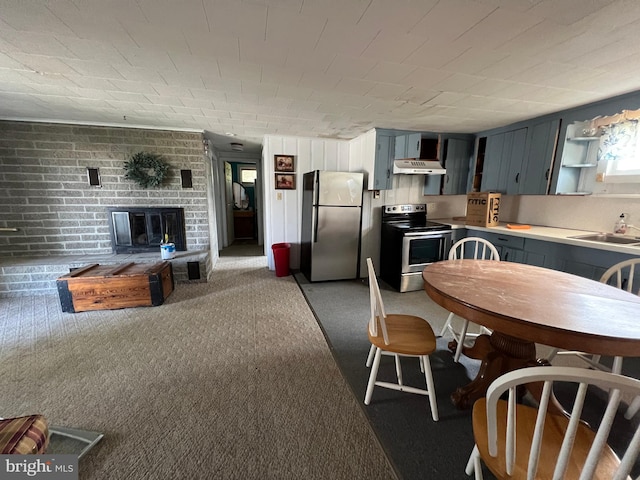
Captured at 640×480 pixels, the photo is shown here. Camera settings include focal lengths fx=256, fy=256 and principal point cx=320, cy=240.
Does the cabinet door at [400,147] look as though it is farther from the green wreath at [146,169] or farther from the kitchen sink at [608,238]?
the green wreath at [146,169]

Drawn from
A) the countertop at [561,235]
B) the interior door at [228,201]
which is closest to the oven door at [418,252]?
the countertop at [561,235]

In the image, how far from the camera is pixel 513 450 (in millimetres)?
812

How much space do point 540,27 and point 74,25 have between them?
2.55 m

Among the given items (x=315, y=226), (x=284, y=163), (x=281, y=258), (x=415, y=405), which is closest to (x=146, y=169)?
(x=284, y=163)

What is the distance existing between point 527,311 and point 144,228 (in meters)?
4.48

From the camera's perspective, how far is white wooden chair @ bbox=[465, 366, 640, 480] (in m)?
0.66

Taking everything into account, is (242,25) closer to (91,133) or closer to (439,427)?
(439,427)

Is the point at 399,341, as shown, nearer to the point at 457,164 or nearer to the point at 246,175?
the point at 457,164

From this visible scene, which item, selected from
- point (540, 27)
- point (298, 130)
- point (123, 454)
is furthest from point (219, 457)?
point (298, 130)

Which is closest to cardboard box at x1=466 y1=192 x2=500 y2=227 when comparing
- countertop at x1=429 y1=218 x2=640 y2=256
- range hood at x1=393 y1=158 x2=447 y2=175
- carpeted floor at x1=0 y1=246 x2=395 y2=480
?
countertop at x1=429 y1=218 x2=640 y2=256

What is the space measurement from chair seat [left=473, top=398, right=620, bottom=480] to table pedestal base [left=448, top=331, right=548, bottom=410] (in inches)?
21.7

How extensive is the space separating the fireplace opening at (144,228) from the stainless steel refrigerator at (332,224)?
6.49 feet

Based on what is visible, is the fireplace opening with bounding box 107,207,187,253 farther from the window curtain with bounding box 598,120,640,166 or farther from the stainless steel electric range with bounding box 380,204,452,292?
the window curtain with bounding box 598,120,640,166

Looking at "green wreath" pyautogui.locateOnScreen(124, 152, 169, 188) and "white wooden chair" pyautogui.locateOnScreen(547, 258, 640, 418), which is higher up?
"green wreath" pyautogui.locateOnScreen(124, 152, 169, 188)
